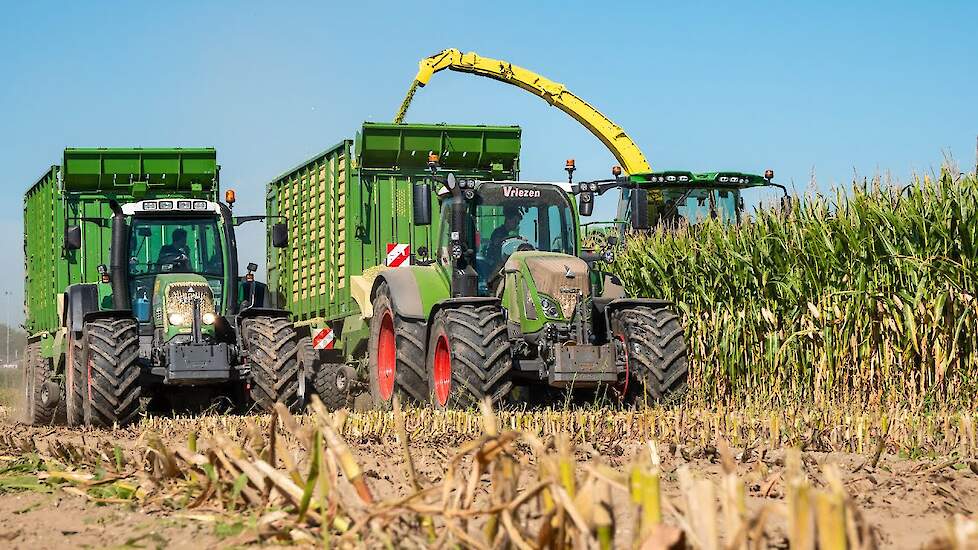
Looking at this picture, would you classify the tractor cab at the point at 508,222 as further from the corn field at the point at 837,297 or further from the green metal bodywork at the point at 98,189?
the green metal bodywork at the point at 98,189

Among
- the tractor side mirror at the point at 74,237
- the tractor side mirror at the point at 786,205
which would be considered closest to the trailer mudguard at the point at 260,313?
the tractor side mirror at the point at 74,237

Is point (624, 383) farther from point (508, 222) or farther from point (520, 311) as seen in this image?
point (508, 222)

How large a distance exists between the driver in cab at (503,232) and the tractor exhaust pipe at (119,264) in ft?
11.6

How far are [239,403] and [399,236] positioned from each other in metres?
3.77

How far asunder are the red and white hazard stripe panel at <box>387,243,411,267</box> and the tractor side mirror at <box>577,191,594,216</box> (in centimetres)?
393

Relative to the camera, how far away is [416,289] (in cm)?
1205

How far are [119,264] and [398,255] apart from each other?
387 centimetres

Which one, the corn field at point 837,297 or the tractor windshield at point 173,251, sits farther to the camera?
the tractor windshield at point 173,251

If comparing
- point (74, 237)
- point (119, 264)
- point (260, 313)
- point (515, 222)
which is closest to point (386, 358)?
point (260, 313)

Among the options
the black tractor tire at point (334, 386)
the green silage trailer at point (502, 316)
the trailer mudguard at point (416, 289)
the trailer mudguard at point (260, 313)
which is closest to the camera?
the green silage trailer at point (502, 316)

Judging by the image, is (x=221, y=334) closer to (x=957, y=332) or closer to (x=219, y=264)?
(x=219, y=264)

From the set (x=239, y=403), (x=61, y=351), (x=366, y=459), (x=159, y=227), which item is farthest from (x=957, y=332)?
(x=61, y=351)

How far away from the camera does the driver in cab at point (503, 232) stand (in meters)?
11.6

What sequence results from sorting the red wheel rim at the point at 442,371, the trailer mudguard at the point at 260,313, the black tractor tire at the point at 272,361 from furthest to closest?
1. the trailer mudguard at the point at 260,313
2. the black tractor tire at the point at 272,361
3. the red wheel rim at the point at 442,371
